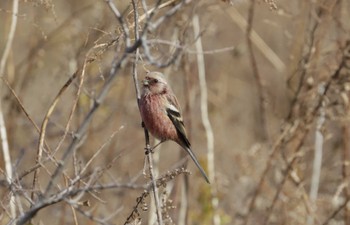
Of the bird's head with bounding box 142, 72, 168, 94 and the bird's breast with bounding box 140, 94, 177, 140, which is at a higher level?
the bird's head with bounding box 142, 72, 168, 94

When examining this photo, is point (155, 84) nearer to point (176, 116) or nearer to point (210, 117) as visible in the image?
point (176, 116)

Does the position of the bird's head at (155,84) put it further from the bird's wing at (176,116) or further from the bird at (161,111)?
the bird's wing at (176,116)

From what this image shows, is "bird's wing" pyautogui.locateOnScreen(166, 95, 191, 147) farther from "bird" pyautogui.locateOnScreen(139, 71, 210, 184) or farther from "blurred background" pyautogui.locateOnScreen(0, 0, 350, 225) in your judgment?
"blurred background" pyautogui.locateOnScreen(0, 0, 350, 225)

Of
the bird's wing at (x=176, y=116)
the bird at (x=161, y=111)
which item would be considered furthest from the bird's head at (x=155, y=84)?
the bird's wing at (x=176, y=116)

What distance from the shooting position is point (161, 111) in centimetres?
525

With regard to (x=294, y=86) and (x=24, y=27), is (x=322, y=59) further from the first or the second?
(x=24, y=27)

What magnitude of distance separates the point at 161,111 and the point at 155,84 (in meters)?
0.23

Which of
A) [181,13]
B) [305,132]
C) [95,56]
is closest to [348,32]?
[305,132]

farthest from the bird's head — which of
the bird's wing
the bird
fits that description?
the bird's wing

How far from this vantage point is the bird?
16.8ft

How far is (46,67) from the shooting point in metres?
8.88

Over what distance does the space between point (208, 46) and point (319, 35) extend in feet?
15.9

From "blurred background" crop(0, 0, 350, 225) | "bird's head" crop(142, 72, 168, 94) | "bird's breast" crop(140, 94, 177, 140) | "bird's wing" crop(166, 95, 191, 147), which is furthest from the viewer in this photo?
"blurred background" crop(0, 0, 350, 225)

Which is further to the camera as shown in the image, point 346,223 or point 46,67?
point 46,67
